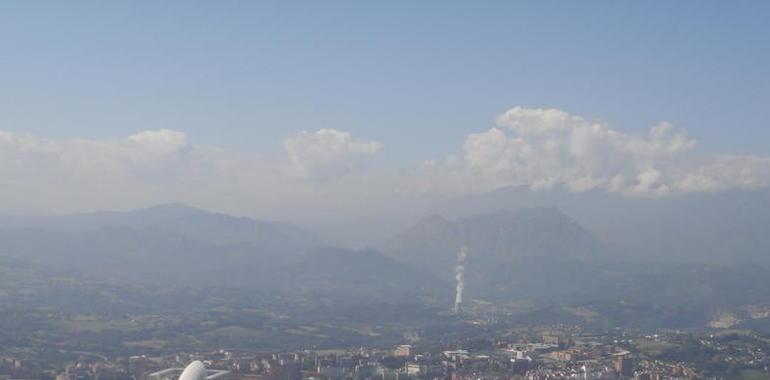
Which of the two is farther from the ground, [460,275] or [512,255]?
[512,255]

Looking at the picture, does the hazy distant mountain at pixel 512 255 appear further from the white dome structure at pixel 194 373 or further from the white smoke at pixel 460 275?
the white dome structure at pixel 194 373

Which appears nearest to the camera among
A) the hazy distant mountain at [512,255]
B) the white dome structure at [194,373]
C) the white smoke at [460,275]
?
the white dome structure at [194,373]

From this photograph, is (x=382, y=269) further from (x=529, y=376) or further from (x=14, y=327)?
(x=529, y=376)

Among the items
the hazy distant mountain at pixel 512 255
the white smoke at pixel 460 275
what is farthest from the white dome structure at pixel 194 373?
the hazy distant mountain at pixel 512 255

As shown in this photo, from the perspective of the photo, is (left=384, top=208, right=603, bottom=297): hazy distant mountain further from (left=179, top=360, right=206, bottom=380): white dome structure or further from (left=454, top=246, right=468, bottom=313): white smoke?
(left=179, top=360, right=206, bottom=380): white dome structure

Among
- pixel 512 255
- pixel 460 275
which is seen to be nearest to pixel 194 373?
pixel 460 275

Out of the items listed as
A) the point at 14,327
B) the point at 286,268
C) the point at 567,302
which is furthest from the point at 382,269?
the point at 14,327

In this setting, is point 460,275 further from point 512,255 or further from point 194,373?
point 194,373

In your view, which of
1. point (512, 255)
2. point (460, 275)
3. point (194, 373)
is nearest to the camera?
point (194, 373)
